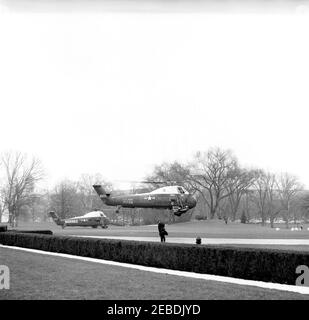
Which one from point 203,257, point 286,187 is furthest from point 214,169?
point 203,257

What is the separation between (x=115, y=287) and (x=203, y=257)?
521 centimetres

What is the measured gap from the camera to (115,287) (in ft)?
39.2

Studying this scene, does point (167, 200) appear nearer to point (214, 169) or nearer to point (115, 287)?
point (115, 287)

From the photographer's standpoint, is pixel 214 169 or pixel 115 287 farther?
pixel 214 169

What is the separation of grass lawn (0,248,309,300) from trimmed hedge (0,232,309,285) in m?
2.06

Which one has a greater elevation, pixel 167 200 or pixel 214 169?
pixel 214 169

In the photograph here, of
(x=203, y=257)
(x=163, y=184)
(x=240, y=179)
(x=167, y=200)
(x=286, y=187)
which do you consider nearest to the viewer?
(x=203, y=257)

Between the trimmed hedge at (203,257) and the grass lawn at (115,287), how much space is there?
206cm

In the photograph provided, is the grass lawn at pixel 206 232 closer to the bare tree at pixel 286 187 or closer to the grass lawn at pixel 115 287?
the grass lawn at pixel 115 287

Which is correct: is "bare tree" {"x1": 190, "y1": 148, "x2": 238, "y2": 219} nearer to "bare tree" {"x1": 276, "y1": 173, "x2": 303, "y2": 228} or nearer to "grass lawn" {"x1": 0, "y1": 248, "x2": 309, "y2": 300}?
"bare tree" {"x1": 276, "y1": 173, "x2": 303, "y2": 228}

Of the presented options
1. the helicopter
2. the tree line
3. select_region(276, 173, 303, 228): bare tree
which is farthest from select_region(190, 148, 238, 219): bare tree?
the helicopter

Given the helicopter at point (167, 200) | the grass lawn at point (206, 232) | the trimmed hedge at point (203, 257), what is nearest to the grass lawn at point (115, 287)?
the trimmed hedge at point (203, 257)

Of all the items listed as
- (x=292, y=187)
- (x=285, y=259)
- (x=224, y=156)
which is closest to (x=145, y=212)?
(x=224, y=156)
